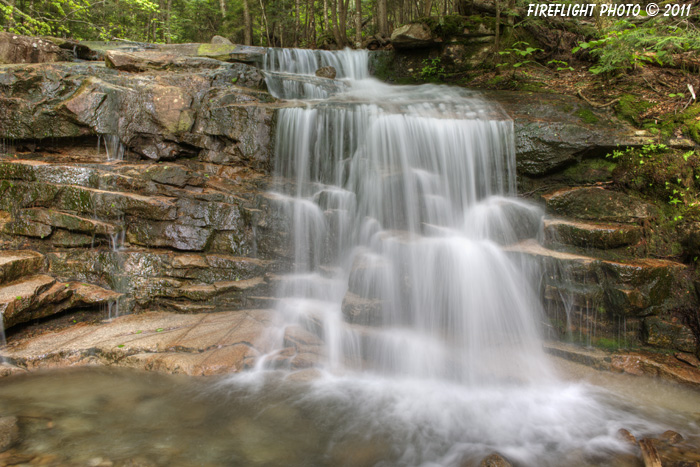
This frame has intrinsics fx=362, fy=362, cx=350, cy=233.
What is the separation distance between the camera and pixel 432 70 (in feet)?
40.0

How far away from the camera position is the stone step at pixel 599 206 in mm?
6199

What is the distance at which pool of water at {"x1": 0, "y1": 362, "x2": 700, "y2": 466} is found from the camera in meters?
3.71

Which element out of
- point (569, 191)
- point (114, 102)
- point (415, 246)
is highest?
point (114, 102)

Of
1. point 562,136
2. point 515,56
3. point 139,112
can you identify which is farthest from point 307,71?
point 562,136

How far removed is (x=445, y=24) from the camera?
1187cm

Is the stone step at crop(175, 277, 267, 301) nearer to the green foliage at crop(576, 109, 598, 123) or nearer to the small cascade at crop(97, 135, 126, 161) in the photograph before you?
the small cascade at crop(97, 135, 126, 161)

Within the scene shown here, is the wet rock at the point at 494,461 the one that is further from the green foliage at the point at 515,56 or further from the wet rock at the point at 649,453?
the green foliage at the point at 515,56

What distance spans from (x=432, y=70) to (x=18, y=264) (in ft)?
39.3

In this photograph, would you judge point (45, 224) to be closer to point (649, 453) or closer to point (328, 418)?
point (328, 418)

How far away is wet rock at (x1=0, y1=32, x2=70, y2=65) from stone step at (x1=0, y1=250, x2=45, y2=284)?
20.6ft

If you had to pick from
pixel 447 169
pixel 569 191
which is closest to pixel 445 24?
pixel 447 169

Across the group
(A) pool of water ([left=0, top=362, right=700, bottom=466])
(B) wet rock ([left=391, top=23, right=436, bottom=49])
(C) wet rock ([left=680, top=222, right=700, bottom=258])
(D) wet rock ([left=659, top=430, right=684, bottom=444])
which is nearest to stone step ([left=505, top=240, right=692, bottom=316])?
(C) wet rock ([left=680, top=222, right=700, bottom=258])

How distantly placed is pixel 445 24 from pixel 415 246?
9.18 metres

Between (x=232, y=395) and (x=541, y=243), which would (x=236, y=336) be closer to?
(x=232, y=395)
